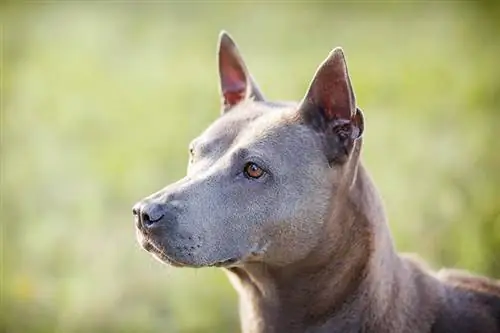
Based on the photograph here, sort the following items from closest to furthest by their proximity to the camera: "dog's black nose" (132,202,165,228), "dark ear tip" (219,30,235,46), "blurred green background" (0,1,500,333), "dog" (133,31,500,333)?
1. "dog's black nose" (132,202,165,228)
2. "dog" (133,31,500,333)
3. "dark ear tip" (219,30,235,46)
4. "blurred green background" (0,1,500,333)

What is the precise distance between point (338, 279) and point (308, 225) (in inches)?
10.3

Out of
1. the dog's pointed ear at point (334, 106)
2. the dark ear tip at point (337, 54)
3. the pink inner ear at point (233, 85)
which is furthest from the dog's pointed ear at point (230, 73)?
the dark ear tip at point (337, 54)

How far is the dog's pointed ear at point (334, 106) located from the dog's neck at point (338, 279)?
200 mm

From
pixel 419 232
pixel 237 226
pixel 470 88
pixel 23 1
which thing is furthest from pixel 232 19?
pixel 237 226

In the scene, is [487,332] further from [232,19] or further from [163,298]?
[232,19]

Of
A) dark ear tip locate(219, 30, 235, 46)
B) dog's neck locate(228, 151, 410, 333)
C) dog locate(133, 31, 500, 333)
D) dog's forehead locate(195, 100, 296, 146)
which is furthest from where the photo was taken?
dark ear tip locate(219, 30, 235, 46)

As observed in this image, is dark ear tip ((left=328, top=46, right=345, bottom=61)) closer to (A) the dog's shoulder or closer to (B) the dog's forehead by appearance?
(B) the dog's forehead

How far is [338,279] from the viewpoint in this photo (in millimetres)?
4098

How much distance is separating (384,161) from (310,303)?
361cm

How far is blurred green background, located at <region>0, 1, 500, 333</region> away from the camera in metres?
6.26

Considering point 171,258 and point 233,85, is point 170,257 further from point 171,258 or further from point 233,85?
point 233,85

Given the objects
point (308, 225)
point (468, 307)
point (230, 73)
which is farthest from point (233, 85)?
point (468, 307)

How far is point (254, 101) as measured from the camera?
4.56 m

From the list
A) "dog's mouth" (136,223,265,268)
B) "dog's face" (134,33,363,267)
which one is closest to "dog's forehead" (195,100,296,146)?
"dog's face" (134,33,363,267)
